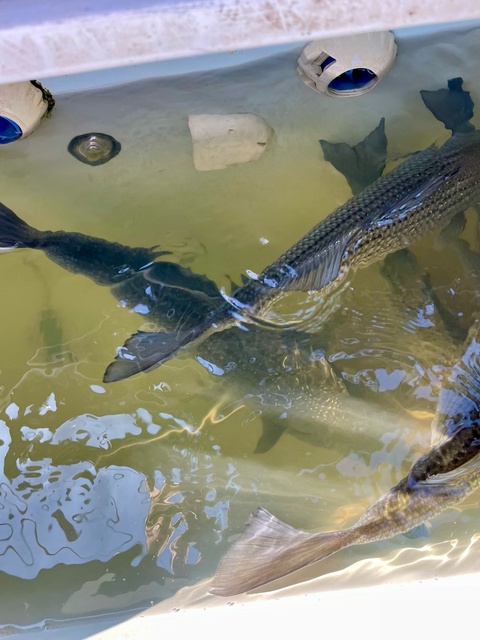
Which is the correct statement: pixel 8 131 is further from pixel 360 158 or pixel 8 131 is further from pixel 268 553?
pixel 268 553

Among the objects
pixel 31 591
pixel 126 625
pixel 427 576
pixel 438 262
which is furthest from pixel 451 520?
pixel 31 591

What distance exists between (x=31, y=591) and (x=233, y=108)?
2216mm

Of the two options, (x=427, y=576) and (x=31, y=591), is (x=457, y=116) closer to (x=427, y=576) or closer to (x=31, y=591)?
(x=427, y=576)

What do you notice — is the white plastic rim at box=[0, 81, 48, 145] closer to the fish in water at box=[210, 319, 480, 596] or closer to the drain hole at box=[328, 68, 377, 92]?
the drain hole at box=[328, 68, 377, 92]

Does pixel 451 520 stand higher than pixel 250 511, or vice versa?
pixel 250 511

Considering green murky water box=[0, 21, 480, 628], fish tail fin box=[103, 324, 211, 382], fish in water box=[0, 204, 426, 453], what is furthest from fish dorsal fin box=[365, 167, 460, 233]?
fish tail fin box=[103, 324, 211, 382]

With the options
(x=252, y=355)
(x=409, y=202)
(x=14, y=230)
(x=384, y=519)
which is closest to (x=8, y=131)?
(x=14, y=230)

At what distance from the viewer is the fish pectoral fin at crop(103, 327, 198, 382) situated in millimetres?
2295

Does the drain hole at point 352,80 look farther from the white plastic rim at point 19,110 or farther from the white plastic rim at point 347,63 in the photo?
the white plastic rim at point 19,110

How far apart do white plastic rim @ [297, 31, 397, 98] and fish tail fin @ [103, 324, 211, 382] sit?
3.95ft

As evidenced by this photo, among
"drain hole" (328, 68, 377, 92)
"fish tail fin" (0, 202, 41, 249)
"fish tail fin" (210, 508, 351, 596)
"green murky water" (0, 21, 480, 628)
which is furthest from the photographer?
"drain hole" (328, 68, 377, 92)

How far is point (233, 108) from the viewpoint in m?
2.76

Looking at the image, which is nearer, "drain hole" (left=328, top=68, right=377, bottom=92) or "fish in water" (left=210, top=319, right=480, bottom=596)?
"fish in water" (left=210, top=319, right=480, bottom=596)

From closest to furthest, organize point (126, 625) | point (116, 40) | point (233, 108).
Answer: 1. point (116, 40)
2. point (126, 625)
3. point (233, 108)
